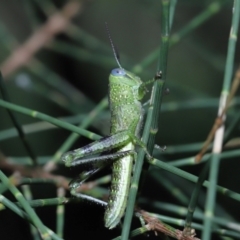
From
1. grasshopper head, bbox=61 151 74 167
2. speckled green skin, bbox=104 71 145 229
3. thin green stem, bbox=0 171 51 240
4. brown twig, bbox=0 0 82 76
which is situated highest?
brown twig, bbox=0 0 82 76

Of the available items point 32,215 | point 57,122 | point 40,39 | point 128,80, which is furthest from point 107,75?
point 32,215

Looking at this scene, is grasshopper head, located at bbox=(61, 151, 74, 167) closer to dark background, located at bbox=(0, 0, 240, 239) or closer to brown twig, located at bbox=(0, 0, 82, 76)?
brown twig, located at bbox=(0, 0, 82, 76)

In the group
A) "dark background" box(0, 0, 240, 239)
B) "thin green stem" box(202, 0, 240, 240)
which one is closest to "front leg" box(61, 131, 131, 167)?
"thin green stem" box(202, 0, 240, 240)

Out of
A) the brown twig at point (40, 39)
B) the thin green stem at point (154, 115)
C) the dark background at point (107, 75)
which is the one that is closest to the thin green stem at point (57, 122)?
the thin green stem at point (154, 115)

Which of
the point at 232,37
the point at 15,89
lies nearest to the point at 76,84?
the point at 15,89

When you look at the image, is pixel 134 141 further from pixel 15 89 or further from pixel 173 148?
pixel 15 89

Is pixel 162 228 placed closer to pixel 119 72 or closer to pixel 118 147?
pixel 118 147

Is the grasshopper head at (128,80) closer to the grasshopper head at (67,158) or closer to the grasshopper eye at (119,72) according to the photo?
A: the grasshopper eye at (119,72)
